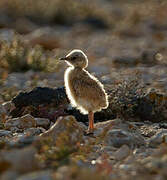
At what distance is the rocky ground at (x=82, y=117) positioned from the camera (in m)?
4.34

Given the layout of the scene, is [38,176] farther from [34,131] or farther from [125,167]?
[34,131]

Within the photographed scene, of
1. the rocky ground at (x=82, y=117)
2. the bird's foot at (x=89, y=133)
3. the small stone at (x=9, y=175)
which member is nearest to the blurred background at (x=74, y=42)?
the rocky ground at (x=82, y=117)

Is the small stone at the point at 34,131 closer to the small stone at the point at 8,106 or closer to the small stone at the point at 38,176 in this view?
the small stone at the point at 8,106

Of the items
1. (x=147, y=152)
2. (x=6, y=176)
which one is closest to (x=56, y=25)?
(x=147, y=152)

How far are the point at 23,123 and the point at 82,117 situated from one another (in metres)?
0.99

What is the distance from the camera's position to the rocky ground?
4336 millimetres

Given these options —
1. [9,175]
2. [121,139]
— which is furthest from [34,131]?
[9,175]

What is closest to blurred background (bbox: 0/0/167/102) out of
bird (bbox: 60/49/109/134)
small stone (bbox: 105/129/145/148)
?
bird (bbox: 60/49/109/134)

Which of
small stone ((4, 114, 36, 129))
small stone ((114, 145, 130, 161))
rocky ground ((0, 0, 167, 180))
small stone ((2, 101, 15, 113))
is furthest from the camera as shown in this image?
small stone ((2, 101, 15, 113))

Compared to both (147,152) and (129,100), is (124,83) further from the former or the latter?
(147,152)

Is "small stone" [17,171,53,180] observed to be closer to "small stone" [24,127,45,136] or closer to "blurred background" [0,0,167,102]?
"small stone" [24,127,45,136]

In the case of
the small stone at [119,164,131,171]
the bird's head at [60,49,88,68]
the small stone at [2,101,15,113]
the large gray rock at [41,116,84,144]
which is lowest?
the small stone at [119,164,131,171]

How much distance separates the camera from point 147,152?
550cm

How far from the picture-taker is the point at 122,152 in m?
5.34
